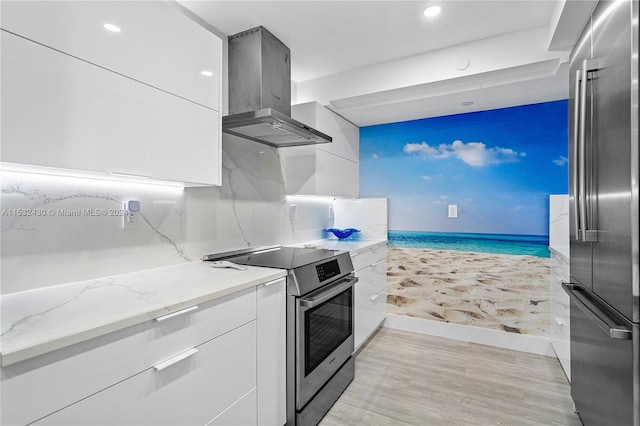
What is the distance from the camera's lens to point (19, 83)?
3.51ft

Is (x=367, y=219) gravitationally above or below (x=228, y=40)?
below

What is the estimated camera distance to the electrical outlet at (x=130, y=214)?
171cm

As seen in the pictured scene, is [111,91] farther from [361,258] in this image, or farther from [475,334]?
[475,334]

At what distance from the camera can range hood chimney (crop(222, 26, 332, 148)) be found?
223cm

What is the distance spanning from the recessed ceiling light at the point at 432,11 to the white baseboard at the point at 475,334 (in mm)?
2709

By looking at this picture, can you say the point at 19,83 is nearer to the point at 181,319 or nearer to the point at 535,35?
the point at 181,319

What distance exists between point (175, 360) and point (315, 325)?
0.95 meters

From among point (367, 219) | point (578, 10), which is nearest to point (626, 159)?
point (578, 10)

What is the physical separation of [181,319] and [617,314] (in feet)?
5.45

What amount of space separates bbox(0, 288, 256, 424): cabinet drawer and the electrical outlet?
2.40ft

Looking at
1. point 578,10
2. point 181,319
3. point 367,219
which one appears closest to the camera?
point 181,319

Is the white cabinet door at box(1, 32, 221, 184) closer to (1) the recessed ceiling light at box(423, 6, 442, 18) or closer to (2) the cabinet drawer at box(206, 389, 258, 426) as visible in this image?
(2) the cabinet drawer at box(206, 389, 258, 426)

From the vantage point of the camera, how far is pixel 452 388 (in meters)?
2.35

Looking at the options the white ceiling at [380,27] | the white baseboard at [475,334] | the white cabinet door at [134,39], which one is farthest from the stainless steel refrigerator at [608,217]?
the white cabinet door at [134,39]
